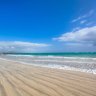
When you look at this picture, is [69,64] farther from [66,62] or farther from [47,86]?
[47,86]

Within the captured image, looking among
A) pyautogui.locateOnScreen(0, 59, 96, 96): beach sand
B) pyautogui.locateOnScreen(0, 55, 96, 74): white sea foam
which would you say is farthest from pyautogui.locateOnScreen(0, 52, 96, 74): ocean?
pyautogui.locateOnScreen(0, 59, 96, 96): beach sand

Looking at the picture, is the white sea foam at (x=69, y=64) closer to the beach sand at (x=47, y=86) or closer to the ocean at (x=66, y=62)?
the ocean at (x=66, y=62)

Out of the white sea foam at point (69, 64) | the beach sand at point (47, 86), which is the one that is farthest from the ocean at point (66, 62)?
the beach sand at point (47, 86)

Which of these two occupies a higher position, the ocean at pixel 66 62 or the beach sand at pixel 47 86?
the ocean at pixel 66 62

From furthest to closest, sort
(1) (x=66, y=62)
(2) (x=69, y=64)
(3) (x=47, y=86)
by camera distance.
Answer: (1) (x=66, y=62), (2) (x=69, y=64), (3) (x=47, y=86)

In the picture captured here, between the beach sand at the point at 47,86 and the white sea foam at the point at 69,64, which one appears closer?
the beach sand at the point at 47,86

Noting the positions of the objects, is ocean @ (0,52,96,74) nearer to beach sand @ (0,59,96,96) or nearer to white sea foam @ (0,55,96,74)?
white sea foam @ (0,55,96,74)

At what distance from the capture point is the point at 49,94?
3.82 metres

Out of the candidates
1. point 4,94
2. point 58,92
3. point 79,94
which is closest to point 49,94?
point 58,92

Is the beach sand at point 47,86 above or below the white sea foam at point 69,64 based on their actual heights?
below

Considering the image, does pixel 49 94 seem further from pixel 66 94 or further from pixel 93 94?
pixel 93 94

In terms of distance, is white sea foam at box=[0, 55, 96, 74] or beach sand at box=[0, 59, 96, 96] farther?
white sea foam at box=[0, 55, 96, 74]

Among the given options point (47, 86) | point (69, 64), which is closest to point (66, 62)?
point (69, 64)

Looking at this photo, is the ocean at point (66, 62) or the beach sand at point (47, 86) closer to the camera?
the beach sand at point (47, 86)
